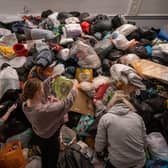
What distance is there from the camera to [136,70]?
116 inches

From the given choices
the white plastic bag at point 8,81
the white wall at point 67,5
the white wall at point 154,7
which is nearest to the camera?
the white plastic bag at point 8,81

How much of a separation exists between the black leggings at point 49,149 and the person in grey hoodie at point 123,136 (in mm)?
381

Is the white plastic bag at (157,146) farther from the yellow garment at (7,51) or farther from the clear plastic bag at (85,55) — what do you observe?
the yellow garment at (7,51)

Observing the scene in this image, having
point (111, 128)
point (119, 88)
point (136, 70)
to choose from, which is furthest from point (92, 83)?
point (111, 128)

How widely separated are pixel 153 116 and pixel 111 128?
77cm

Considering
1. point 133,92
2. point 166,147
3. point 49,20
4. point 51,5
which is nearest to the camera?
point 166,147

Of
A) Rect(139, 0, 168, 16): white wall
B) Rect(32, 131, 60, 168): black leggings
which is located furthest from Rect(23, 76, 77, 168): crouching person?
Rect(139, 0, 168, 16): white wall

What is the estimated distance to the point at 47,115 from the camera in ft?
6.39

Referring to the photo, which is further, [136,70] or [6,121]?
[136,70]

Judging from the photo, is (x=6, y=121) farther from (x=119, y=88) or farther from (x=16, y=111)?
(x=119, y=88)

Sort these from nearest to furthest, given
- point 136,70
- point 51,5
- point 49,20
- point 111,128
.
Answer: point 111,128 < point 136,70 < point 49,20 < point 51,5

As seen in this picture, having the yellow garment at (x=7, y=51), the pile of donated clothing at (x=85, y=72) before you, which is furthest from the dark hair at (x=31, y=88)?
the yellow garment at (x=7, y=51)

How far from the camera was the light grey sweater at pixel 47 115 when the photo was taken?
6.32ft

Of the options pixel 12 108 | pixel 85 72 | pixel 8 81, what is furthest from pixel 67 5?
pixel 12 108
